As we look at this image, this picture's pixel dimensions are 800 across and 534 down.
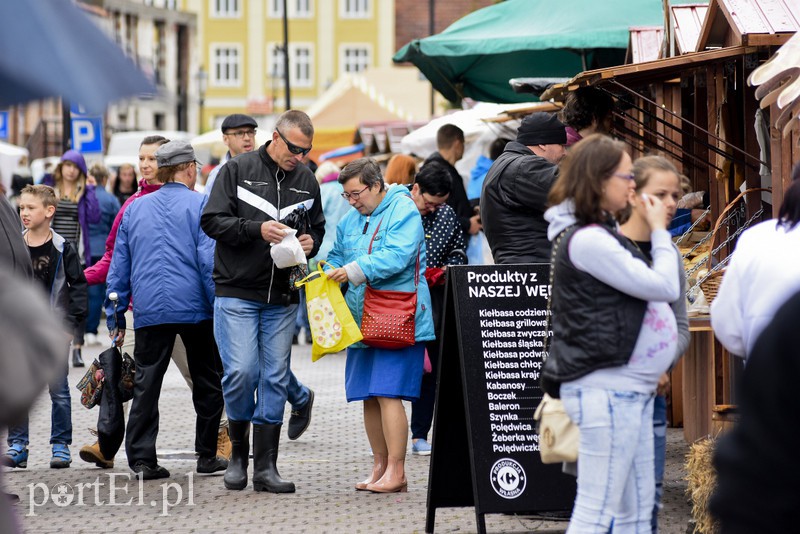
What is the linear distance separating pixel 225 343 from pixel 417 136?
10.2 meters

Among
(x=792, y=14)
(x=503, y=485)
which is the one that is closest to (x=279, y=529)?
(x=503, y=485)

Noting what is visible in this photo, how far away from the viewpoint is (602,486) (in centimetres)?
495

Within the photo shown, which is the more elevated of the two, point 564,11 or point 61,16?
point 564,11

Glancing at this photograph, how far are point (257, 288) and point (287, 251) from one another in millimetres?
310

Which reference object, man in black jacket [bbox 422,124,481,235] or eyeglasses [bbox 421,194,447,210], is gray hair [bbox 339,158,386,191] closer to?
eyeglasses [bbox 421,194,447,210]

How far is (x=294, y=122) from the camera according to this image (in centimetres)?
793

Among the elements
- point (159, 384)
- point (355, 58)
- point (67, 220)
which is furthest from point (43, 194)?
point (355, 58)

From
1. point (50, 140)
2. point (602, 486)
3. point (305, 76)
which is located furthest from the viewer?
point (305, 76)

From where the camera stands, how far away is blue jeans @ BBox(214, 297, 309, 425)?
788cm

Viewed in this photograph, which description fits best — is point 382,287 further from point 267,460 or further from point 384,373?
point 267,460

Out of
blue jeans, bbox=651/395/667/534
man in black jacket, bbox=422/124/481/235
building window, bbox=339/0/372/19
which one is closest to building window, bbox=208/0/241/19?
building window, bbox=339/0/372/19

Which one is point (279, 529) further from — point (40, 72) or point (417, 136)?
point (417, 136)

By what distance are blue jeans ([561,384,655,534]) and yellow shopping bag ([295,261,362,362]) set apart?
9.68 feet

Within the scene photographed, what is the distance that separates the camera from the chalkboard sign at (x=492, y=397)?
22.0ft
